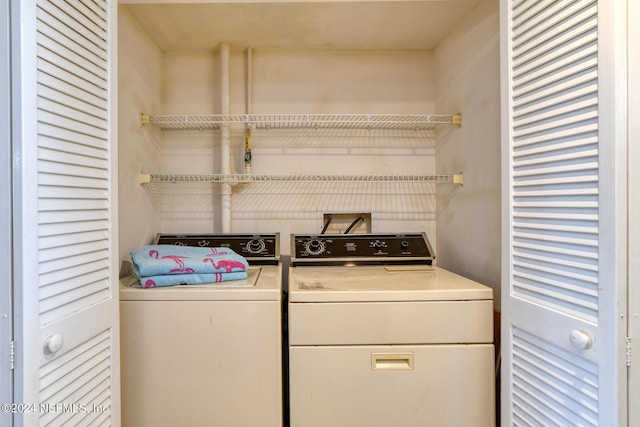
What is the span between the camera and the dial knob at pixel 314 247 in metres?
1.82

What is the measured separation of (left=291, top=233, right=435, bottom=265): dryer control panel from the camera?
5.89ft

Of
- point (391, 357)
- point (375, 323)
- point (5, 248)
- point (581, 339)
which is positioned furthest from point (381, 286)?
point (5, 248)

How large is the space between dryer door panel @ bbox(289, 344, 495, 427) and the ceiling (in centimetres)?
158

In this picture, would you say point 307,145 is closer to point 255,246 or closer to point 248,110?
point 248,110

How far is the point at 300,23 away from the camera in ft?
5.67

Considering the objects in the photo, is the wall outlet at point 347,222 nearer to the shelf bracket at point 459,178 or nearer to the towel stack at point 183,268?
the shelf bracket at point 459,178

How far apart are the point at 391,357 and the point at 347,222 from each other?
0.98 meters

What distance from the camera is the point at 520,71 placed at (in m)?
1.01

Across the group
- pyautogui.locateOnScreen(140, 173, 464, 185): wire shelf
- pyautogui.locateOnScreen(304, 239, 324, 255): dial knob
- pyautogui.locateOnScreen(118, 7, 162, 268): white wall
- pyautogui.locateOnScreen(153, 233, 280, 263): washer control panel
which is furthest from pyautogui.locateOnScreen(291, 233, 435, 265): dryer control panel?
pyautogui.locateOnScreen(118, 7, 162, 268): white wall

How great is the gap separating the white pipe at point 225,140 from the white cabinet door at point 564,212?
4.86ft

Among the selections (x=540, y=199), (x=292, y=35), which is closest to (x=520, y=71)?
(x=540, y=199)

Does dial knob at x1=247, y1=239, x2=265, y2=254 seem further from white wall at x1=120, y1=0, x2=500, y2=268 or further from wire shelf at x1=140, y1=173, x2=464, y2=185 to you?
wire shelf at x1=140, y1=173, x2=464, y2=185

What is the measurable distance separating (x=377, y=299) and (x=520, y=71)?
0.91 metres

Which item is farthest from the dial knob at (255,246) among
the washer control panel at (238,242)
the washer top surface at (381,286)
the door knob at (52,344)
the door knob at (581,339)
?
the door knob at (581,339)
